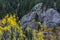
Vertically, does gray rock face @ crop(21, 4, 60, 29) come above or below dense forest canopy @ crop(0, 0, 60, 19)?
below

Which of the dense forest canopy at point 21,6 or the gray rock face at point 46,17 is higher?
the dense forest canopy at point 21,6

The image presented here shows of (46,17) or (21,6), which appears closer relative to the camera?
(46,17)

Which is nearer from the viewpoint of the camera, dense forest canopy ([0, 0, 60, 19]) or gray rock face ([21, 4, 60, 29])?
gray rock face ([21, 4, 60, 29])

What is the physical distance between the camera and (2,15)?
3725 inches

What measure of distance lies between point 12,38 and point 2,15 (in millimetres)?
43945

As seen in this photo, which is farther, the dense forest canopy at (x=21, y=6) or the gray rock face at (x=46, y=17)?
the dense forest canopy at (x=21, y=6)

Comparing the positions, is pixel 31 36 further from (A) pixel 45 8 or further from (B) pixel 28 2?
(B) pixel 28 2

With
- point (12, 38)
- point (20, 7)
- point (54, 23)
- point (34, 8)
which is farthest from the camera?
point (20, 7)

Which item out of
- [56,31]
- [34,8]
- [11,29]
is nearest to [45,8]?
[34,8]

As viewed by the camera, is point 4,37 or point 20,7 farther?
point 20,7

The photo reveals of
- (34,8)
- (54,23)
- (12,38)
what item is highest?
(34,8)

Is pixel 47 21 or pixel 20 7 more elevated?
pixel 20 7

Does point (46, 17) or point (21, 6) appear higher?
point (21, 6)

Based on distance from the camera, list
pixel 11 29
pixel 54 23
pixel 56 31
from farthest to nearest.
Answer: pixel 54 23, pixel 56 31, pixel 11 29
